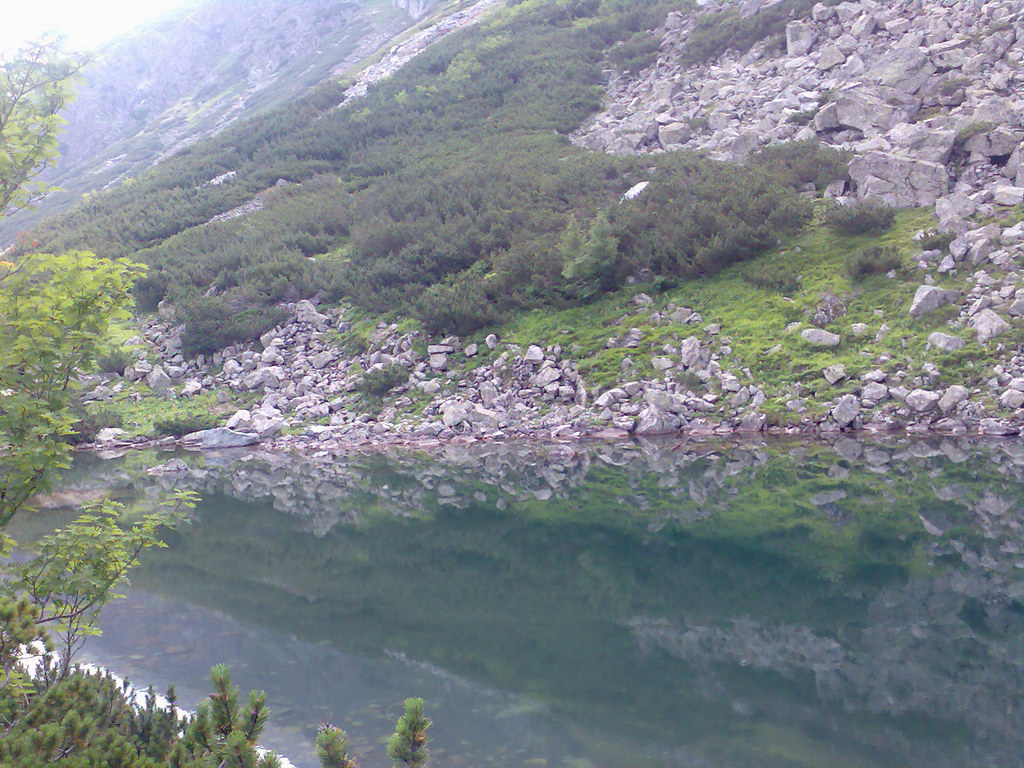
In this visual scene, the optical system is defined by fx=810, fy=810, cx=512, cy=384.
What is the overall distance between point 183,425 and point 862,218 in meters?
23.2

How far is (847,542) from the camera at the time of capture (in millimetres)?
11602

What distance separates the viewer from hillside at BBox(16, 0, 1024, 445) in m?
21.6

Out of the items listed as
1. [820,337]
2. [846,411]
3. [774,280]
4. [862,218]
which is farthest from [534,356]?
[862,218]

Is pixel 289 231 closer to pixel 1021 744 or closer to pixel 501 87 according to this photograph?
pixel 501 87

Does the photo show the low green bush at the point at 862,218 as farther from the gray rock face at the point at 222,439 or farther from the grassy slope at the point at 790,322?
the gray rock face at the point at 222,439

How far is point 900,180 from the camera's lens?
25781 millimetres

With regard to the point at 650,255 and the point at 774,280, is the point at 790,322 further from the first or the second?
the point at 650,255

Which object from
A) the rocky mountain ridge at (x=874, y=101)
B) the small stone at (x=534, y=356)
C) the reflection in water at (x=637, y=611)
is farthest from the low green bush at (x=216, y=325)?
the rocky mountain ridge at (x=874, y=101)

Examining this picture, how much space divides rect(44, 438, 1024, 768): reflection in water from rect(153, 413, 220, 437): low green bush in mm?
10795

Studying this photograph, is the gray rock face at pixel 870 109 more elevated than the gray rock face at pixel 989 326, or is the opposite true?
the gray rock face at pixel 870 109

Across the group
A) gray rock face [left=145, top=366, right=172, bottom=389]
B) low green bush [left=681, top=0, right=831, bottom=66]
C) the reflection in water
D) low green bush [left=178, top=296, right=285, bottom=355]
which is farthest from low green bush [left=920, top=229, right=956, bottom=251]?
gray rock face [left=145, top=366, right=172, bottom=389]

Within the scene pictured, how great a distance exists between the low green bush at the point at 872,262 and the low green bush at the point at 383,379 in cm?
1441

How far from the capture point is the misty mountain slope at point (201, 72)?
81188 millimetres

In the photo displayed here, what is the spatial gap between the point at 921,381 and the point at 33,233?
162 feet
